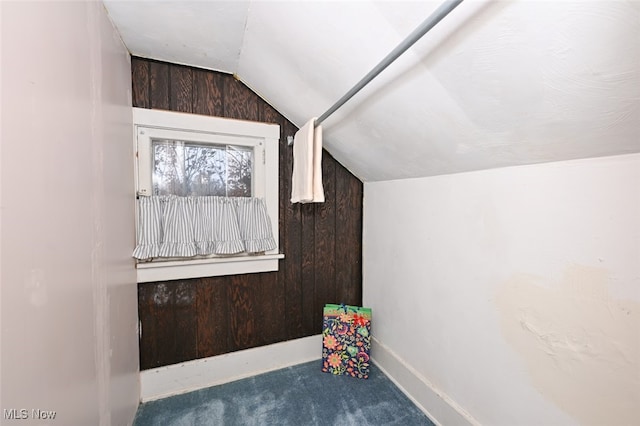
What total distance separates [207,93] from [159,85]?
0.27m

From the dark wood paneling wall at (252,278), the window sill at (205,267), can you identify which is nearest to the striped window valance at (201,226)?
the window sill at (205,267)

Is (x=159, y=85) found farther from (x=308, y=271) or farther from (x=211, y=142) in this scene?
(x=308, y=271)

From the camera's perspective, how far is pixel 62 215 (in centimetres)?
77

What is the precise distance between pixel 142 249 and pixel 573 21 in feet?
6.34

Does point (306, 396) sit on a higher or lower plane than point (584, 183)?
lower

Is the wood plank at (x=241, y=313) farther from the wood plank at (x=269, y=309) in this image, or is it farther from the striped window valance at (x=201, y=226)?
the striped window valance at (x=201, y=226)

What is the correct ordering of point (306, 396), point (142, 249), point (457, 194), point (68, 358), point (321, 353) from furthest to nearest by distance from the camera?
1. point (321, 353)
2. point (306, 396)
3. point (142, 249)
4. point (457, 194)
5. point (68, 358)

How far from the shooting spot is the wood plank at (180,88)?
1.60m

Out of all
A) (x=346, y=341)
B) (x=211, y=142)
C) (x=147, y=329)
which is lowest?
(x=346, y=341)

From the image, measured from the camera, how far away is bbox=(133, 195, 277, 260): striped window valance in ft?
4.95

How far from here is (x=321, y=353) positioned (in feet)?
6.59

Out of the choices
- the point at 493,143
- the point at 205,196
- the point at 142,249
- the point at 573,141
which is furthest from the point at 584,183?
the point at 142,249

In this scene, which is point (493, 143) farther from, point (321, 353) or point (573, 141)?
point (321, 353)

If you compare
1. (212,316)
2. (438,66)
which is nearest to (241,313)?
(212,316)
